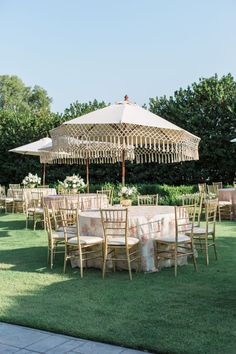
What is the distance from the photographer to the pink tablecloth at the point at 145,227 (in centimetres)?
685

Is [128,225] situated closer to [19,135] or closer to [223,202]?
[223,202]

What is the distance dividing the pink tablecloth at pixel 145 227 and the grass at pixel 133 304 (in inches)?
11.5

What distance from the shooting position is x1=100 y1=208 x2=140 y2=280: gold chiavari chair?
6445 mm

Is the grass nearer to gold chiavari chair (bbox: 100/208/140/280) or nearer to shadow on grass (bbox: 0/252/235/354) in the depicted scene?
shadow on grass (bbox: 0/252/235/354)

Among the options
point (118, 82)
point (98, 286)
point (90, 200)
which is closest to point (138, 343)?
point (98, 286)

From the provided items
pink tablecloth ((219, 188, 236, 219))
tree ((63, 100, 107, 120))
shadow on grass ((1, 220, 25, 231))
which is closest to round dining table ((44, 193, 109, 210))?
shadow on grass ((1, 220, 25, 231))

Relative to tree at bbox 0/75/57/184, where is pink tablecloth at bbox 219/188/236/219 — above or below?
below

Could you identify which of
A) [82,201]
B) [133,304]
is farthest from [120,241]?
[82,201]

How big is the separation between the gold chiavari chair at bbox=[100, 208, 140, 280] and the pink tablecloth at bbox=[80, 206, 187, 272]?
114 mm

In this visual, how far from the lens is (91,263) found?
7188mm

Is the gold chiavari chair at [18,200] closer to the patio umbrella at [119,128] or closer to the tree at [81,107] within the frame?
the tree at [81,107]

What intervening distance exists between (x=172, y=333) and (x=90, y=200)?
7902 millimetres

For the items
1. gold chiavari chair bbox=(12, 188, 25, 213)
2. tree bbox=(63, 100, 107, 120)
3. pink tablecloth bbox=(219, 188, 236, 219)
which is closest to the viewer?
pink tablecloth bbox=(219, 188, 236, 219)

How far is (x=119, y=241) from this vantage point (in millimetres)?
6594
